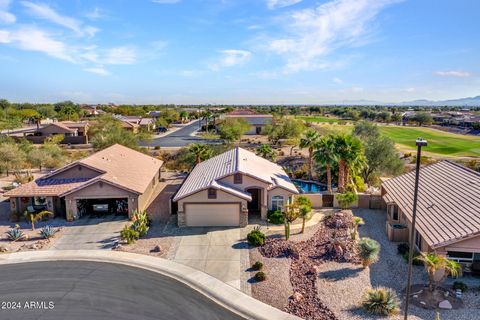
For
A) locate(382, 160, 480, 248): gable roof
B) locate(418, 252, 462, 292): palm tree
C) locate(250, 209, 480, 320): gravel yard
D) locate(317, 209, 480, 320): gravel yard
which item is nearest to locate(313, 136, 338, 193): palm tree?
locate(382, 160, 480, 248): gable roof

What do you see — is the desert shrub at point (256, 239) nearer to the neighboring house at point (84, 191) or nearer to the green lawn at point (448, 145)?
the neighboring house at point (84, 191)

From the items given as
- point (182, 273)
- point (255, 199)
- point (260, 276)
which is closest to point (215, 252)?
point (182, 273)

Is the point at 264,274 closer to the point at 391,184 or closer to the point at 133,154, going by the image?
the point at 391,184

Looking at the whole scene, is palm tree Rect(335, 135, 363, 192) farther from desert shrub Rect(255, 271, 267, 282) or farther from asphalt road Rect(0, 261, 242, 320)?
asphalt road Rect(0, 261, 242, 320)

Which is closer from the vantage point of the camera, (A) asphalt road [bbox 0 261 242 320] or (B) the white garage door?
(A) asphalt road [bbox 0 261 242 320]

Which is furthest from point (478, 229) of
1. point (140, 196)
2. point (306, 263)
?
point (140, 196)

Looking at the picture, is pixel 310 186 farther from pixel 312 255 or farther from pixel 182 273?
pixel 182 273

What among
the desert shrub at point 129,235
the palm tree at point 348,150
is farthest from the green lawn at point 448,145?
the desert shrub at point 129,235
